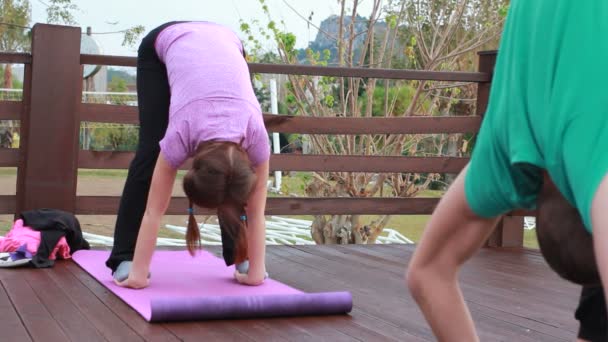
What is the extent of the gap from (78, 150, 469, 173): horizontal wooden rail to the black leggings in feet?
3.68

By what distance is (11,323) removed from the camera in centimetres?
247

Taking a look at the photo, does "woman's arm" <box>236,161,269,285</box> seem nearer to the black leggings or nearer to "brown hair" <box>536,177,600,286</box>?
the black leggings

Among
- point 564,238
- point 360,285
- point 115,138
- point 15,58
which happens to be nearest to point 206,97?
point 360,285

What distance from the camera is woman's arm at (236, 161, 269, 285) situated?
3.08 meters

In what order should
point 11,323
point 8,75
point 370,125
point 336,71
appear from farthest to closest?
1. point 8,75
2. point 370,125
3. point 336,71
4. point 11,323

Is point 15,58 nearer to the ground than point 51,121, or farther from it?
farther from it

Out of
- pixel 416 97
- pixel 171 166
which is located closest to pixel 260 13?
pixel 416 97

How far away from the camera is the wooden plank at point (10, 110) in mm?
4234

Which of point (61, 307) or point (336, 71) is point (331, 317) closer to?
point (61, 307)

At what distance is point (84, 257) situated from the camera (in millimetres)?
3740

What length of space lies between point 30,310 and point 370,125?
2.61 m

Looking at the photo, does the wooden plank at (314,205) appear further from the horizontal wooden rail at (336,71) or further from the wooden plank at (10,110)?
the horizontal wooden rail at (336,71)

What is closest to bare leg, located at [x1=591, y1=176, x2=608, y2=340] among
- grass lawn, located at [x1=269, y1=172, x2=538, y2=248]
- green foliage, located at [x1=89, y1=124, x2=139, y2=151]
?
grass lawn, located at [x1=269, y1=172, x2=538, y2=248]

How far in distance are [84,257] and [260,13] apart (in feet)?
12.0
